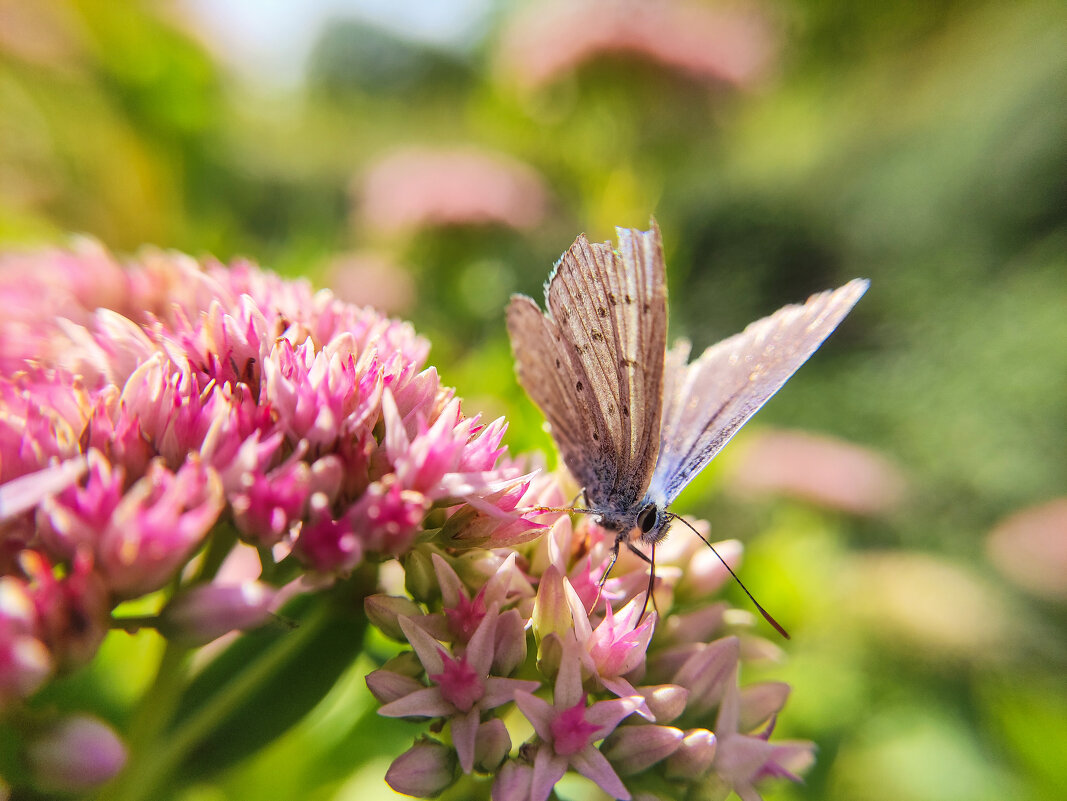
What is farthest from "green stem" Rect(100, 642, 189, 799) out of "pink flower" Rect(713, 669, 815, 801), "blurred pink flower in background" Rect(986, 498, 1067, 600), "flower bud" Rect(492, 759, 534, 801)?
"blurred pink flower in background" Rect(986, 498, 1067, 600)

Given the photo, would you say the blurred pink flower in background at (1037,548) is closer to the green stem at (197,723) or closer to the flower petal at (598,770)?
the flower petal at (598,770)

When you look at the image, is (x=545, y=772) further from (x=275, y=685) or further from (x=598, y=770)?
(x=275, y=685)

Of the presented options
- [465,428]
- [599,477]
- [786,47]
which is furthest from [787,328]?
[786,47]

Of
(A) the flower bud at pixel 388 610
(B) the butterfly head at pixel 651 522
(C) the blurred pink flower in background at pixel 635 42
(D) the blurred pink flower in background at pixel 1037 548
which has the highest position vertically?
(C) the blurred pink flower in background at pixel 635 42

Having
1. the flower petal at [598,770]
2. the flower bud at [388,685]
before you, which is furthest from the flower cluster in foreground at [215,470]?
the flower petal at [598,770]

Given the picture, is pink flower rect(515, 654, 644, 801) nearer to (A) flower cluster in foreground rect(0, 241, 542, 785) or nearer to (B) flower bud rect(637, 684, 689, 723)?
(B) flower bud rect(637, 684, 689, 723)

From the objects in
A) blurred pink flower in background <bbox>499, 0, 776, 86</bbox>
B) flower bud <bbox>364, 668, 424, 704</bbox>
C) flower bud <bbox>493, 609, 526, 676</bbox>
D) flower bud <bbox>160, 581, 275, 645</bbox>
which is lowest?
flower bud <bbox>364, 668, 424, 704</bbox>
